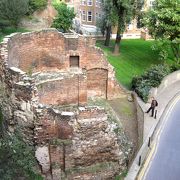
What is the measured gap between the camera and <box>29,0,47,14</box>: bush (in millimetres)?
49219

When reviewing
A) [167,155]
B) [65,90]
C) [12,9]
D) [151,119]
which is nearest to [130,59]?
[12,9]

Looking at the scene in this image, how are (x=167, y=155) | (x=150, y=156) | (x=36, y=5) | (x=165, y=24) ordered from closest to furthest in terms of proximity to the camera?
(x=150, y=156)
(x=167, y=155)
(x=165, y=24)
(x=36, y=5)

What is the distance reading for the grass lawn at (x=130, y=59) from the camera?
1483 inches

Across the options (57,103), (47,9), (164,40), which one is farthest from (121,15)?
(57,103)

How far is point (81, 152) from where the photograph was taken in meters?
18.5

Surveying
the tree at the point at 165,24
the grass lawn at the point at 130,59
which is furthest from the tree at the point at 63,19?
the tree at the point at 165,24

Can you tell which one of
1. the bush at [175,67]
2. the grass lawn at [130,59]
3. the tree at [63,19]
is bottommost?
the grass lawn at [130,59]

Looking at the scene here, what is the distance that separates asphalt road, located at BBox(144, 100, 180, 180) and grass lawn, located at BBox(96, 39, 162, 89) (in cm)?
827

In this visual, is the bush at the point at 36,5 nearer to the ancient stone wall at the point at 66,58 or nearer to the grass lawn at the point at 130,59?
the grass lawn at the point at 130,59

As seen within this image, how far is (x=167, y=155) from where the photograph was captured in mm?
22188

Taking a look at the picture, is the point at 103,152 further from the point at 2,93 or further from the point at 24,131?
the point at 2,93

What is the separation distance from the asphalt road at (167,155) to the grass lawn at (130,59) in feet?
27.1

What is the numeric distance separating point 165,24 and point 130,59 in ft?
26.0

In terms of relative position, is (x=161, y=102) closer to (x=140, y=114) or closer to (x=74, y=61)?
(x=140, y=114)
